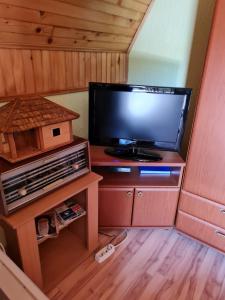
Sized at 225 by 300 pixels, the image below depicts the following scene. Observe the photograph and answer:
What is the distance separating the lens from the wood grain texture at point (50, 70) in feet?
4.40

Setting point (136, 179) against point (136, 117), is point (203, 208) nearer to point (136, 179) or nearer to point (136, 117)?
point (136, 179)

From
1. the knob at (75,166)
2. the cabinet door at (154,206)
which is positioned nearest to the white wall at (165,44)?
the cabinet door at (154,206)

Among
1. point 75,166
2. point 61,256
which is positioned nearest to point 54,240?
point 61,256

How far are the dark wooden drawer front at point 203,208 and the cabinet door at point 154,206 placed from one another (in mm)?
68

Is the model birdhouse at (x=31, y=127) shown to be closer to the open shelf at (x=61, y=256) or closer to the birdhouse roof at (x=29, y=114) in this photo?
the birdhouse roof at (x=29, y=114)

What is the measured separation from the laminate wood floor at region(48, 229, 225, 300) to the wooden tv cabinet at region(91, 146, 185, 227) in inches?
7.0

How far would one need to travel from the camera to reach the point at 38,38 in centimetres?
137

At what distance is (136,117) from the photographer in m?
1.62

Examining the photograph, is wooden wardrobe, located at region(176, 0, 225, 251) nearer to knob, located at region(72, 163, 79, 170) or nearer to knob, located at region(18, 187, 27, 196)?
knob, located at region(72, 163, 79, 170)

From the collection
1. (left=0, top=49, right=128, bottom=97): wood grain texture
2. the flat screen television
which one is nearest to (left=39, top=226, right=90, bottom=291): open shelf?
the flat screen television

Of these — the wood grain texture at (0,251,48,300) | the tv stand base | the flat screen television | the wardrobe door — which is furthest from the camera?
the tv stand base

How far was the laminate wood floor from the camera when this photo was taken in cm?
139

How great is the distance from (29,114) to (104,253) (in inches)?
42.9

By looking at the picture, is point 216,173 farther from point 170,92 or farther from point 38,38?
point 38,38
